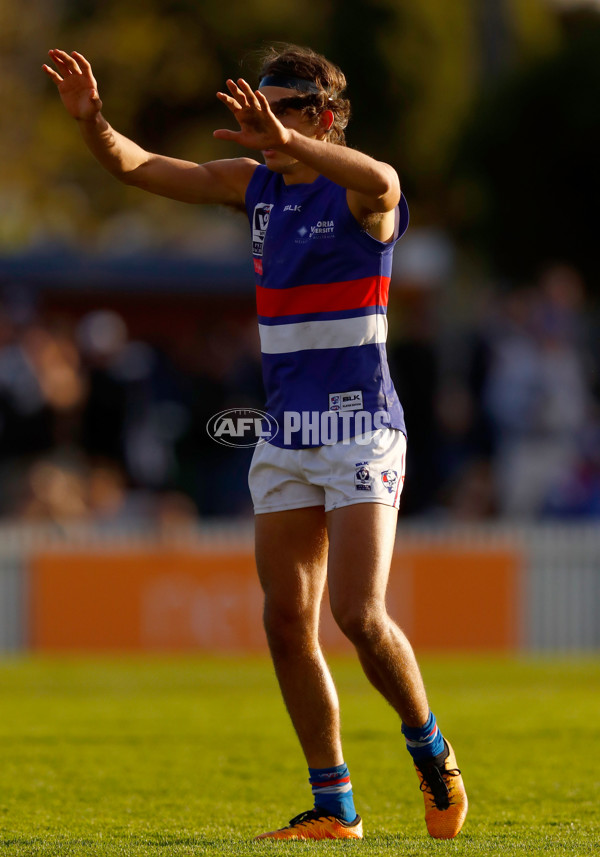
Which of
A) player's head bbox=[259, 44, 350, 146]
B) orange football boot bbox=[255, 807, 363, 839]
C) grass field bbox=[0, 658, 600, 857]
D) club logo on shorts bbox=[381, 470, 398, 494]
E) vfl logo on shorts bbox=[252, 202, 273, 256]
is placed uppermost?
player's head bbox=[259, 44, 350, 146]

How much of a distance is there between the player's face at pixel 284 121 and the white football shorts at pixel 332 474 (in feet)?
3.33

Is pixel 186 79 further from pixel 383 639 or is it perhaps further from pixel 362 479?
pixel 383 639

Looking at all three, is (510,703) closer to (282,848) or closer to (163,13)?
(282,848)

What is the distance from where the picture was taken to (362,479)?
16.3 ft

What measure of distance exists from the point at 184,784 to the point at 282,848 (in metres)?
1.71

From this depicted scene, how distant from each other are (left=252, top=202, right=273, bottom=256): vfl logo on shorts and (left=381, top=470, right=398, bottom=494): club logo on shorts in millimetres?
933

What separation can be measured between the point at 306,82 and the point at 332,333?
906mm

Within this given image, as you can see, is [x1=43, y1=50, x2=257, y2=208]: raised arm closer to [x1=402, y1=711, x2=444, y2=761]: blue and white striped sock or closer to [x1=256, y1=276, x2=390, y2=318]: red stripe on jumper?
[x1=256, y1=276, x2=390, y2=318]: red stripe on jumper

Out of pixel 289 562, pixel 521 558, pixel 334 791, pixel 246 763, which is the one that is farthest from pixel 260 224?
pixel 521 558

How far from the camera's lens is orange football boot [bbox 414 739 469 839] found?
5.02 meters

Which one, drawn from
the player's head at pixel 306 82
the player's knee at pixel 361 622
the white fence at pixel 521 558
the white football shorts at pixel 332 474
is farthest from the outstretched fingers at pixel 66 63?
the white fence at pixel 521 558

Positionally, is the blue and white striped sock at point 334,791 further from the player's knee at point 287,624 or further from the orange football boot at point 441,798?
the player's knee at point 287,624

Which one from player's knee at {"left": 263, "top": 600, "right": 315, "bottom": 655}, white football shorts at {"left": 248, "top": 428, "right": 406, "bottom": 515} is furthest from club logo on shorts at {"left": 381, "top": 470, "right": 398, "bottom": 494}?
player's knee at {"left": 263, "top": 600, "right": 315, "bottom": 655}

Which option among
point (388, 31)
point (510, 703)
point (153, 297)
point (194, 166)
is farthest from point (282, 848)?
point (388, 31)
